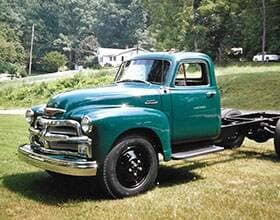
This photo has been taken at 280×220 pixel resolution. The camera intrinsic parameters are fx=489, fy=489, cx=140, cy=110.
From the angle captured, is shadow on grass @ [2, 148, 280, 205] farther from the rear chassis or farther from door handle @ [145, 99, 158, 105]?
door handle @ [145, 99, 158, 105]

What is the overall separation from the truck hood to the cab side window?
2.38 feet

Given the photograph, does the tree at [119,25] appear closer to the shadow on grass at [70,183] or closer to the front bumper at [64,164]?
the shadow on grass at [70,183]

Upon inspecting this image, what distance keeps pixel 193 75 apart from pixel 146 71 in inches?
37.6

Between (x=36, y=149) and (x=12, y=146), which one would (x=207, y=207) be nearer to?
(x=36, y=149)

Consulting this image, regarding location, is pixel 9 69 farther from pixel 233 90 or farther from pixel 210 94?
pixel 210 94

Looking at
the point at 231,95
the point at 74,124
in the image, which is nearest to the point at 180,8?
the point at 231,95

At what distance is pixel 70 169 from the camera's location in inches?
244

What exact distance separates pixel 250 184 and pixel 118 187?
2.11m

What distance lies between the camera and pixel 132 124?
6539 mm

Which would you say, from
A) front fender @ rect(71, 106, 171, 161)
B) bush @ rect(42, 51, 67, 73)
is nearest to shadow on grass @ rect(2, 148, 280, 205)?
front fender @ rect(71, 106, 171, 161)

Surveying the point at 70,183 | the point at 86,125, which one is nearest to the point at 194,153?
the point at 70,183

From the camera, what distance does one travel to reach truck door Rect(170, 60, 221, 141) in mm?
7410

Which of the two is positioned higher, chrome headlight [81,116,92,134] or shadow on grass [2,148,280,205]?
chrome headlight [81,116,92,134]

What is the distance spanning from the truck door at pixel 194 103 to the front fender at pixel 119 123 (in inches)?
19.5
